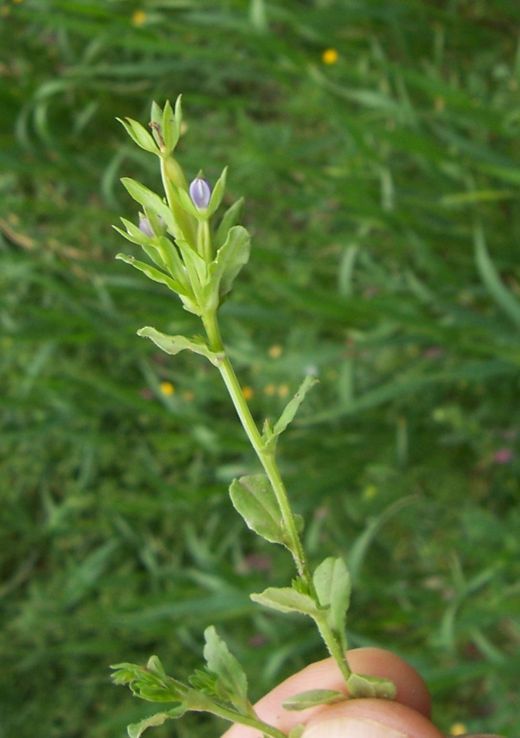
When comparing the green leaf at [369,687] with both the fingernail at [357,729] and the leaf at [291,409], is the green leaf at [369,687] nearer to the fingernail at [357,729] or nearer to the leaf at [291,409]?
the fingernail at [357,729]

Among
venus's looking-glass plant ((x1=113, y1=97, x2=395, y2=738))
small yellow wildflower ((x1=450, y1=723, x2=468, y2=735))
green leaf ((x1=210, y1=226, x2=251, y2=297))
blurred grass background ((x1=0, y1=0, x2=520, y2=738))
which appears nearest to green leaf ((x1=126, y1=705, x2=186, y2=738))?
venus's looking-glass plant ((x1=113, y1=97, x2=395, y2=738))

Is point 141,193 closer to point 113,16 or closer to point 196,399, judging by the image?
point 113,16

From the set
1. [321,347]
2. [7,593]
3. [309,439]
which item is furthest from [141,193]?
[7,593]

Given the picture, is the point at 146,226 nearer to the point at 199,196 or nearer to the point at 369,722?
the point at 199,196

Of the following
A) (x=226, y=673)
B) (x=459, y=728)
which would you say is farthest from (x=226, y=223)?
(x=459, y=728)

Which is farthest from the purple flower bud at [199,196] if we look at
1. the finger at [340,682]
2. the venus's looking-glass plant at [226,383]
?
the finger at [340,682]

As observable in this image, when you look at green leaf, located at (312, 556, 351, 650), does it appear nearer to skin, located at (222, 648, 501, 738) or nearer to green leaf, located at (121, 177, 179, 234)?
skin, located at (222, 648, 501, 738)

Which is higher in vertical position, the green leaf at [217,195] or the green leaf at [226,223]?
the green leaf at [217,195]
